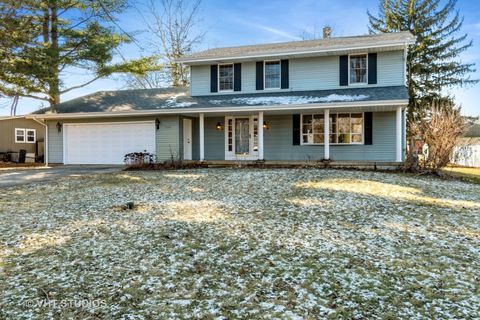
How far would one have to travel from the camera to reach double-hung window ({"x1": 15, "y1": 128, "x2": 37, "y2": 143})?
918 inches

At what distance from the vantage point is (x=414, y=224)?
246 inches

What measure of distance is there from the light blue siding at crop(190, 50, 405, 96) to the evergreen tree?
416 centimetres

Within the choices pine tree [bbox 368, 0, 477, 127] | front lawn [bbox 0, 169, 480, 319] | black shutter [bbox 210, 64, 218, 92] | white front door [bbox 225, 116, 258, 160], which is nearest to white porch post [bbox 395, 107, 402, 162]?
front lawn [bbox 0, 169, 480, 319]

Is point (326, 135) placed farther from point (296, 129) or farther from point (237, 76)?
point (237, 76)

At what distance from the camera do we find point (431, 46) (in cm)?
2623

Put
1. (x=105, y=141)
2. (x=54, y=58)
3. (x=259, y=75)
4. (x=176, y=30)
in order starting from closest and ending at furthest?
1. (x=259, y=75)
2. (x=54, y=58)
3. (x=105, y=141)
4. (x=176, y=30)

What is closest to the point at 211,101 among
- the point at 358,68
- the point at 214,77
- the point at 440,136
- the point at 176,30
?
the point at 214,77

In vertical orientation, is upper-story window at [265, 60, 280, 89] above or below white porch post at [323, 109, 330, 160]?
above

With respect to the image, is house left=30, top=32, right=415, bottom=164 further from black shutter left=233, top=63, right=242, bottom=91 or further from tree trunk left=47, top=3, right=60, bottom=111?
tree trunk left=47, top=3, right=60, bottom=111

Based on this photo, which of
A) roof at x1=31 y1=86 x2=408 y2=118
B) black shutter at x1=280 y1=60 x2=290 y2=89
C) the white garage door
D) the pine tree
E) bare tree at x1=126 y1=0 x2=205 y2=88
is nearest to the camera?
roof at x1=31 y1=86 x2=408 y2=118

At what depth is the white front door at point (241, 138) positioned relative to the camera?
1608 cm

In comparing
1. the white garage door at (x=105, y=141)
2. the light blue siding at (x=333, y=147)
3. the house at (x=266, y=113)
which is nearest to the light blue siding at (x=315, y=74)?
the house at (x=266, y=113)

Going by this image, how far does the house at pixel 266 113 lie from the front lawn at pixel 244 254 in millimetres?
5782

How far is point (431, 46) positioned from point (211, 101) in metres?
19.2
